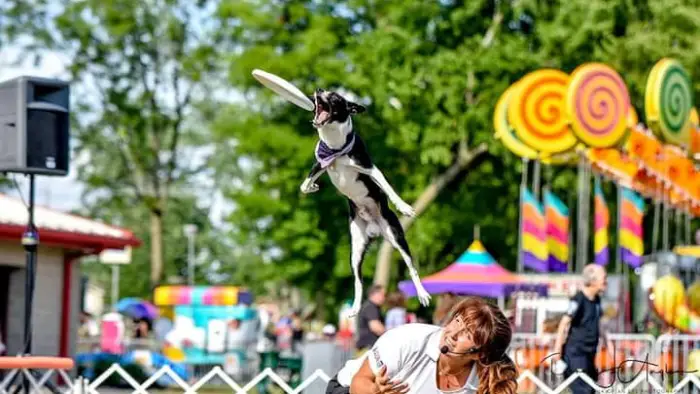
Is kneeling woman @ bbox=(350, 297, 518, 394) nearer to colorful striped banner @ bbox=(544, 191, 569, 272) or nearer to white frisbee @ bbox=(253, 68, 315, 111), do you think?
white frisbee @ bbox=(253, 68, 315, 111)

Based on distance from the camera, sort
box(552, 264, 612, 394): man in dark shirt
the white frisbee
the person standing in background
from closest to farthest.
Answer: the white frisbee → box(552, 264, 612, 394): man in dark shirt → the person standing in background

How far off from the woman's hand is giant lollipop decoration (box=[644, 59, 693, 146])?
1320cm

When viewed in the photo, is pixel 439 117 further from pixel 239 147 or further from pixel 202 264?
pixel 202 264

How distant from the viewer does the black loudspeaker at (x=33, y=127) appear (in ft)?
35.4

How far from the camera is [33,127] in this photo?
10.9m

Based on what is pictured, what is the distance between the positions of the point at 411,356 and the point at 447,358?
15cm

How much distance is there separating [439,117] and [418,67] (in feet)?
3.51

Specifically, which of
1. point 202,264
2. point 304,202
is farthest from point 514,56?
point 202,264

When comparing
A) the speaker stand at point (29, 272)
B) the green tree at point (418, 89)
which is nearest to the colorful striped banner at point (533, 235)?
the green tree at point (418, 89)

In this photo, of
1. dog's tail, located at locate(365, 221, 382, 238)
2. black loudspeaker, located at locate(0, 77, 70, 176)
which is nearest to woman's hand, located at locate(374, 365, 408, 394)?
dog's tail, located at locate(365, 221, 382, 238)

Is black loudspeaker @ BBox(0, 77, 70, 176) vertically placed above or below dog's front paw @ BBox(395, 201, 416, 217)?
above

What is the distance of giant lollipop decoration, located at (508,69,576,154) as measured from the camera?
1950 cm

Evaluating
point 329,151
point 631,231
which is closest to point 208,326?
point 631,231

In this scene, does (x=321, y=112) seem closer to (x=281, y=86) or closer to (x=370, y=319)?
(x=281, y=86)
